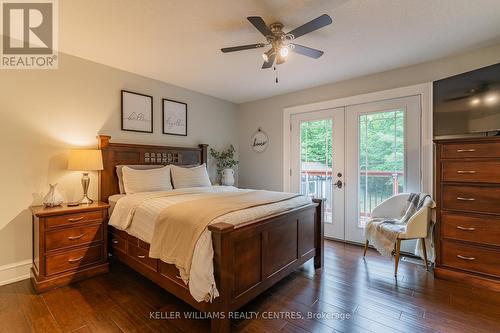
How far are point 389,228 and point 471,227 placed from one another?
0.72m

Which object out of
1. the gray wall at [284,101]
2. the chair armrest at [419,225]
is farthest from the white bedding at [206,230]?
the gray wall at [284,101]

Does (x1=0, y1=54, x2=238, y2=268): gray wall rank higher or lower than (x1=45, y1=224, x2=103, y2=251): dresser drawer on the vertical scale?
higher

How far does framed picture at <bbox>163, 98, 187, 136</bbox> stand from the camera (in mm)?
3936

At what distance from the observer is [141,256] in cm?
241

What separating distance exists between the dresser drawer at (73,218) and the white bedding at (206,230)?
0.15 meters

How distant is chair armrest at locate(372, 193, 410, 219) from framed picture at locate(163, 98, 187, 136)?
3235 mm

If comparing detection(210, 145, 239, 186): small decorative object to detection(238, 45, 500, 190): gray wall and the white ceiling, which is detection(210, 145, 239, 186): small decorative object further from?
the white ceiling

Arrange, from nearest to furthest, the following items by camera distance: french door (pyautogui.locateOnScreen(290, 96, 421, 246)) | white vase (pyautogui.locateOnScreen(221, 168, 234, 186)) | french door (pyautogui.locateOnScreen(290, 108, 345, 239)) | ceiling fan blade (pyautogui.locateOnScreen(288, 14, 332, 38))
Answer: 1. ceiling fan blade (pyautogui.locateOnScreen(288, 14, 332, 38))
2. french door (pyautogui.locateOnScreen(290, 96, 421, 246))
3. french door (pyautogui.locateOnScreen(290, 108, 345, 239))
4. white vase (pyautogui.locateOnScreen(221, 168, 234, 186))

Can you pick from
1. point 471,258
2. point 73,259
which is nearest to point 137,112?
point 73,259

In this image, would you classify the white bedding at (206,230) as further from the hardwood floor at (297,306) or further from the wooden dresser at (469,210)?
the wooden dresser at (469,210)

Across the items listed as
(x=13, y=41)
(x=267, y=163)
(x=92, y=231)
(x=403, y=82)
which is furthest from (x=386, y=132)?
(x=13, y=41)

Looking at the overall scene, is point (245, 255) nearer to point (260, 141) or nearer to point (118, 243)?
point (118, 243)

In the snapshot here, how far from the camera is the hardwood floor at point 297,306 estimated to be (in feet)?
6.01

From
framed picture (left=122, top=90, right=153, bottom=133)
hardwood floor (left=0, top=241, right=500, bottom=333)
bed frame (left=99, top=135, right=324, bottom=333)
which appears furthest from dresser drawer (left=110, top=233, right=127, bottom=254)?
framed picture (left=122, top=90, right=153, bottom=133)
